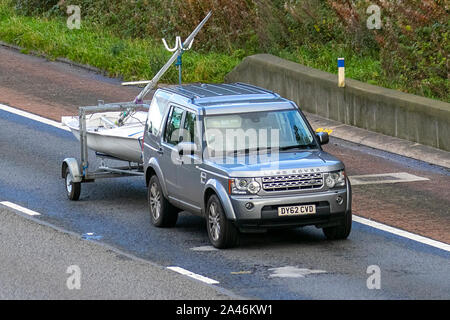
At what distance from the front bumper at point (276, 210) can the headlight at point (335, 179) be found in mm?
98

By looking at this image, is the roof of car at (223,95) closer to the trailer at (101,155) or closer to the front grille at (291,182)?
the trailer at (101,155)

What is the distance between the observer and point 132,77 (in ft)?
95.3

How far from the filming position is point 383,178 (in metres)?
20.8

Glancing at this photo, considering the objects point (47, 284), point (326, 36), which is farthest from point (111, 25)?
point (47, 284)

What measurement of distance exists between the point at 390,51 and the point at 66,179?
31.3 feet

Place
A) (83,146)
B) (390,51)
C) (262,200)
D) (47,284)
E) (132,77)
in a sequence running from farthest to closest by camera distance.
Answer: (132,77), (390,51), (83,146), (262,200), (47,284)

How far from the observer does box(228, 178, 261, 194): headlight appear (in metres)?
15.6

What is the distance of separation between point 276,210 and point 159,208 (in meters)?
2.56

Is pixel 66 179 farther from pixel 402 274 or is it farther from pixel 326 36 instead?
pixel 326 36

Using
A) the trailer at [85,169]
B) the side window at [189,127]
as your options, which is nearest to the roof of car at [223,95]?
the side window at [189,127]

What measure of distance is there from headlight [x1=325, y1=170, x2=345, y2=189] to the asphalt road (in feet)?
2.82

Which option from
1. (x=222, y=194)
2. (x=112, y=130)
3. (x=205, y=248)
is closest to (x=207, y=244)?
(x=205, y=248)

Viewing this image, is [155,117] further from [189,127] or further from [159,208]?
[159,208]

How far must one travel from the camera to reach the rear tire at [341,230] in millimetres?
16234
